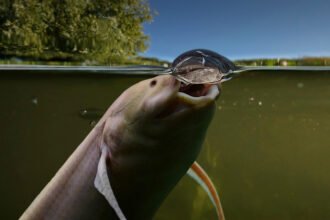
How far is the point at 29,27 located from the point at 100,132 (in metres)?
3.24

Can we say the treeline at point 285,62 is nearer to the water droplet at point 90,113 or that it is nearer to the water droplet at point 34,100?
the water droplet at point 90,113

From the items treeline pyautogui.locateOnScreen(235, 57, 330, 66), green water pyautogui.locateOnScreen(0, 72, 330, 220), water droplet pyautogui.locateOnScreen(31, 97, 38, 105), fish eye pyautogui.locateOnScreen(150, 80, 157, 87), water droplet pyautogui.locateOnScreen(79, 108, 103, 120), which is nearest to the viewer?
fish eye pyautogui.locateOnScreen(150, 80, 157, 87)

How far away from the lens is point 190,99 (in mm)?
2279

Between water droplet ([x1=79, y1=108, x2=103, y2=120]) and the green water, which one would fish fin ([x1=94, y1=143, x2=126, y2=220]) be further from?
water droplet ([x1=79, y1=108, x2=103, y2=120])

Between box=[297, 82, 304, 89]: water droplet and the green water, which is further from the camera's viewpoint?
the green water

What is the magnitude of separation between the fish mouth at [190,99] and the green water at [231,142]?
7571 mm

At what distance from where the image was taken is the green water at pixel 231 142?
37.7ft

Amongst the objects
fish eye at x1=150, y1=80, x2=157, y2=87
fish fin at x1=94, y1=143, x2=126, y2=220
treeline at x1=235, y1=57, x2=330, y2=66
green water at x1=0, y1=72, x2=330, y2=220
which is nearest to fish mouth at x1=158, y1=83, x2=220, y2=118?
fish eye at x1=150, y1=80, x2=157, y2=87

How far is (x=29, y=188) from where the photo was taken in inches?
554

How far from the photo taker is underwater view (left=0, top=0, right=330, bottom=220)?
8.52 feet

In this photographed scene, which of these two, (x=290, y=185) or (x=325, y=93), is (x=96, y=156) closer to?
(x=325, y=93)

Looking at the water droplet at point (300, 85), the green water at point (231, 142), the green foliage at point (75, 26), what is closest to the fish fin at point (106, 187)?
the green foliage at point (75, 26)

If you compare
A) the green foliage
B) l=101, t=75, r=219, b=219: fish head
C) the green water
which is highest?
the green foliage

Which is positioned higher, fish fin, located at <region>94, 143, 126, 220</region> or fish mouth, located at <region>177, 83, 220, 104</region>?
fish mouth, located at <region>177, 83, 220, 104</region>
